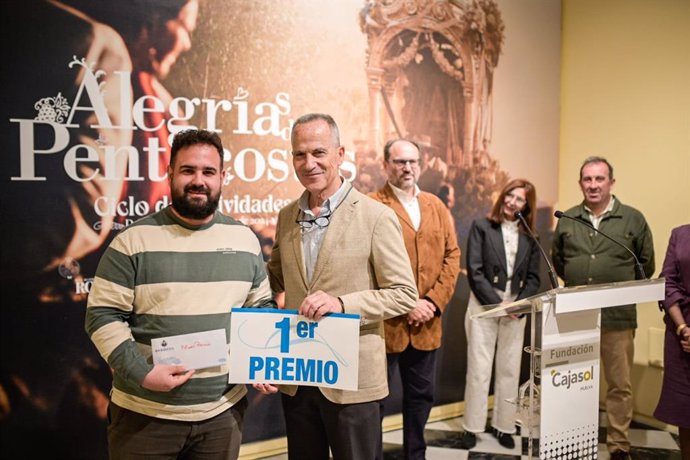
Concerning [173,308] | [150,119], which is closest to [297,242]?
[173,308]

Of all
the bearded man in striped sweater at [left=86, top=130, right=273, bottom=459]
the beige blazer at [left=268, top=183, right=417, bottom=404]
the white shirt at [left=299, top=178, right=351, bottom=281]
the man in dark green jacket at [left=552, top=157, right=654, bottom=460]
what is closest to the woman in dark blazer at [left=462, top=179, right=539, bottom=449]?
the man in dark green jacket at [left=552, top=157, right=654, bottom=460]

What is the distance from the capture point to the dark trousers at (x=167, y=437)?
1.82 metres

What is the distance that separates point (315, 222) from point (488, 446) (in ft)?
7.76

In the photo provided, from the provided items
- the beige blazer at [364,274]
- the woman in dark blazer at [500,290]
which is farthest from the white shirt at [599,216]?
the beige blazer at [364,274]

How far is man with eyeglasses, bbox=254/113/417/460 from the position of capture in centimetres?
198

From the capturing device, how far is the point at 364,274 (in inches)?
79.2

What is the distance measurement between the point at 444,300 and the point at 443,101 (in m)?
1.49

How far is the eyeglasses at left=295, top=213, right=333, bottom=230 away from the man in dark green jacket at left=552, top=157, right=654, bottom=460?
214cm

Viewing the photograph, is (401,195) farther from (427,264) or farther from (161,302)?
(161,302)

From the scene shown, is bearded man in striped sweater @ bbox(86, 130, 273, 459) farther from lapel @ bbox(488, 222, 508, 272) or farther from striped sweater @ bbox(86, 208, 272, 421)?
lapel @ bbox(488, 222, 508, 272)

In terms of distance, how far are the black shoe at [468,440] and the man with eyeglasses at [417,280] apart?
55 centimetres

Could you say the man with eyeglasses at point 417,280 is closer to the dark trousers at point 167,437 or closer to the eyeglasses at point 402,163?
the eyeglasses at point 402,163

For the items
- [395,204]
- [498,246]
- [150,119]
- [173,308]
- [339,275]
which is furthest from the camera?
[498,246]

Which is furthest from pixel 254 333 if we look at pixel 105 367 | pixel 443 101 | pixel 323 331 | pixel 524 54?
pixel 524 54
